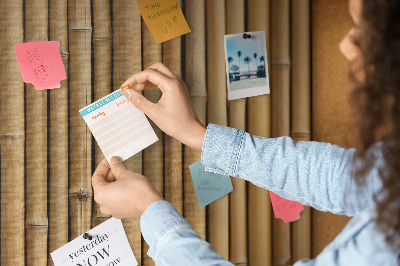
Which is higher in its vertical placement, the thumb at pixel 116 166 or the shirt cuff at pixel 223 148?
the shirt cuff at pixel 223 148

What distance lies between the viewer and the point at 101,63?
0.98 m

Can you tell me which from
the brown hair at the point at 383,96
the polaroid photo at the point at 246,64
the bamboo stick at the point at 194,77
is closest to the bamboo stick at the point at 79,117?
the bamboo stick at the point at 194,77

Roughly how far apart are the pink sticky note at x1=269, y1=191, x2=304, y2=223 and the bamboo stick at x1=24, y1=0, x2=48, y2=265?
27.4 inches

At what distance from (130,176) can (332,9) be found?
86 centimetres

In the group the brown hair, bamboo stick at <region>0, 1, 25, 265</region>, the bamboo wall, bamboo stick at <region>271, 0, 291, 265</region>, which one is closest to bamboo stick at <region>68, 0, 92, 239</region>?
the bamboo wall

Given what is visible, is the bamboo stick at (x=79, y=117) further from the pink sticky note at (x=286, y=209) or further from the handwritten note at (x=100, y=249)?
the pink sticky note at (x=286, y=209)

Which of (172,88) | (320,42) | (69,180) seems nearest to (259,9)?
(320,42)

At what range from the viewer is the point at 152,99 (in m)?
1.01

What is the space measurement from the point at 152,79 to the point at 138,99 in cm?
6

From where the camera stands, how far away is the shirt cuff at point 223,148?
2.85 feet

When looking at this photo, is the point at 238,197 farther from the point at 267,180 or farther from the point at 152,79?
the point at 152,79

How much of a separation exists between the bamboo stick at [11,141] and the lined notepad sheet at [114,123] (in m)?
0.18

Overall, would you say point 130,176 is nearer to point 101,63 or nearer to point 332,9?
point 101,63

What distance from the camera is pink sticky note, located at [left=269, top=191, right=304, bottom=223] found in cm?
117
